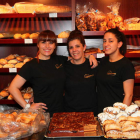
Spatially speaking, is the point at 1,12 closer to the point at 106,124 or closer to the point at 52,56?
the point at 52,56

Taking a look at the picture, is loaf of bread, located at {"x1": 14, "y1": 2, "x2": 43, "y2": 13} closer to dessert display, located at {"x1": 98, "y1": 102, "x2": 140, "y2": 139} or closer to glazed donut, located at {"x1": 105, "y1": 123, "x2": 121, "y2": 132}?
dessert display, located at {"x1": 98, "y1": 102, "x2": 140, "y2": 139}

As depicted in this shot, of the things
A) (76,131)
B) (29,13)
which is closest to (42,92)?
(76,131)

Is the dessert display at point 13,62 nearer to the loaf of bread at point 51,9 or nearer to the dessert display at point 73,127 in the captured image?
the loaf of bread at point 51,9

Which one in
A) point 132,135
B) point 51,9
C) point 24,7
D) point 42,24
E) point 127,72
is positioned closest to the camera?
point 132,135

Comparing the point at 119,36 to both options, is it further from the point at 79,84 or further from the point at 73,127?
the point at 73,127

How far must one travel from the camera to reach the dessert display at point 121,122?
1.27m

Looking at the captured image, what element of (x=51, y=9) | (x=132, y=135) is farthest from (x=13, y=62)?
(x=132, y=135)

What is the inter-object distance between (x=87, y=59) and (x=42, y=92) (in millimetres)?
674

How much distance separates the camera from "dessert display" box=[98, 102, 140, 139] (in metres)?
1.27

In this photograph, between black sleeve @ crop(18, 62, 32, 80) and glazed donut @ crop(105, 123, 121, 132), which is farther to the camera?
black sleeve @ crop(18, 62, 32, 80)

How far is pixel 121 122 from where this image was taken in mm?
1366

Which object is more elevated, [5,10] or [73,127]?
[5,10]

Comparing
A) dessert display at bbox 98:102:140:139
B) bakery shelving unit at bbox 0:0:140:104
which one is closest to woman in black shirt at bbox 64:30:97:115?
dessert display at bbox 98:102:140:139

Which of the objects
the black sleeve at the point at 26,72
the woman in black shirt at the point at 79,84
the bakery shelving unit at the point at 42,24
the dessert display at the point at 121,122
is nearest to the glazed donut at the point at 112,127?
the dessert display at the point at 121,122
